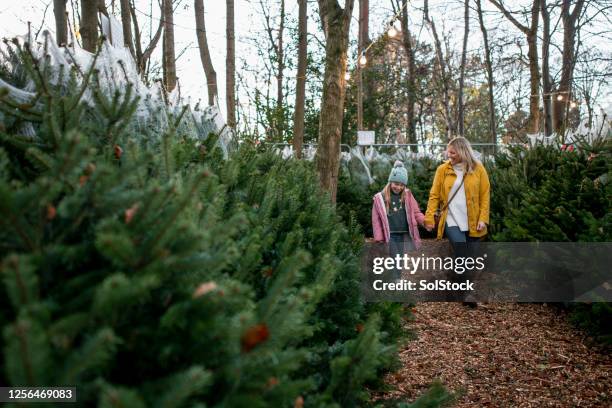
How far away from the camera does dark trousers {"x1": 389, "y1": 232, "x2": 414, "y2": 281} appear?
649 cm

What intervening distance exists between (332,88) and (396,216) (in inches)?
69.8

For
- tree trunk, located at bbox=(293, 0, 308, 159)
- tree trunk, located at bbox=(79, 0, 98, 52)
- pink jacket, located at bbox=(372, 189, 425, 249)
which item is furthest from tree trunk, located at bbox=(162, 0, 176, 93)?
pink jacket, located at bbox=(372, 189, 425, 249)

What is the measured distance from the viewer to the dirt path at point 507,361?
377 centimetres

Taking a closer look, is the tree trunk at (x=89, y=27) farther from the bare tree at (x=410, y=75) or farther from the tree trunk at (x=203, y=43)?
the bare tree at (x=410, y=75)

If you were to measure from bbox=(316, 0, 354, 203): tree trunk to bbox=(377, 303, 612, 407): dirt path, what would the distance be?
2156 mm

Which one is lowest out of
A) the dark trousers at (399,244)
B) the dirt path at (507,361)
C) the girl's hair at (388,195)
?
the dirt path at (507,361)

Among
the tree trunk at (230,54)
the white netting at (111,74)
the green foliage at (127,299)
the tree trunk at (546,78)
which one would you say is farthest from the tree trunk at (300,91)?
the green foliage at (127,299)

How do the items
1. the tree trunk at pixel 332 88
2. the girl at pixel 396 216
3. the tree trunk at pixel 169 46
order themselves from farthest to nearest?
the tree trunk at pixel 169 46 → the girl at pixel 396 216 → the tree trunk at pixel 332 88

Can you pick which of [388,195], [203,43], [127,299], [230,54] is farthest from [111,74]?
[203,43]

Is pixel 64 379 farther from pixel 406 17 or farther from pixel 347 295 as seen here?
pixel 406 17

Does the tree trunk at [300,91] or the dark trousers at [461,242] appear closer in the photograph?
the dark trousers at [461,242]

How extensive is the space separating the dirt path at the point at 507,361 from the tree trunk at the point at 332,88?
2156mm

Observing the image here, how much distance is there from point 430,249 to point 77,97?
8.63 meters

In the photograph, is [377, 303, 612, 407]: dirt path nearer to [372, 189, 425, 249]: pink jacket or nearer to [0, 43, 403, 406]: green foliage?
[372, 189, 425, 249]: pink jacket
